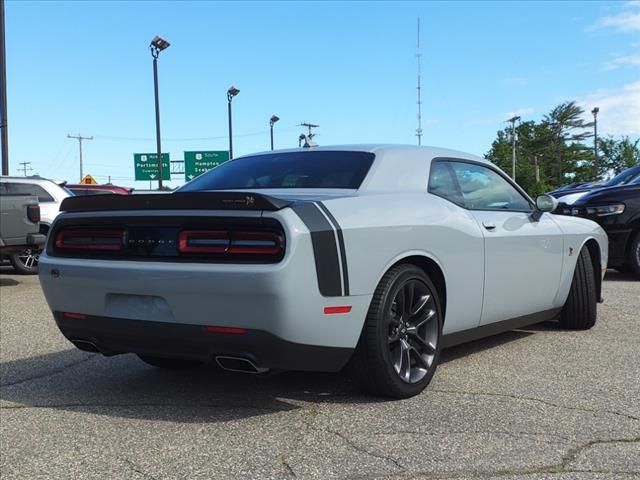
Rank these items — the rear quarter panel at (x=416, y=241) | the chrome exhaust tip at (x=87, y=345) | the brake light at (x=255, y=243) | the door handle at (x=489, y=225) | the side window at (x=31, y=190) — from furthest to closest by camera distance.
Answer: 1. the side window at (x=31, y=190)
2. the door handle at (x=489, y=225)
3. the chrome exhaust tip at (x=87, y=345)
4. the rear quarter panel at (x=416, y=241)
5. the brake light at (x=255, y=243)

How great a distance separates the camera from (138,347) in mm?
3701

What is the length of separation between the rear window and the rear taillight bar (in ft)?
2.87

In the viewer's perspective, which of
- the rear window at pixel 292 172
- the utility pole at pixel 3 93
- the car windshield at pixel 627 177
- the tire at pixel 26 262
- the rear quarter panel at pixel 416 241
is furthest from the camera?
the utility pole at pixel 3 93

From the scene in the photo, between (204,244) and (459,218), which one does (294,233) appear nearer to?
(204,244)

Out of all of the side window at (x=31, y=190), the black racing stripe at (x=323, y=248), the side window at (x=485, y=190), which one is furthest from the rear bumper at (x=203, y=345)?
the side window at (x=31, y=190)

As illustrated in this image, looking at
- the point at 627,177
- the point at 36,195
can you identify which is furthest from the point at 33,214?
the point at 627,177

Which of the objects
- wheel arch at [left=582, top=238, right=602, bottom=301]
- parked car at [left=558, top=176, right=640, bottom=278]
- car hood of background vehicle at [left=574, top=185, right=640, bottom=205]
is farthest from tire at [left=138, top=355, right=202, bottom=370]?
car hood of background vehicle at [left=574, top=185, right=640, bottom=205]

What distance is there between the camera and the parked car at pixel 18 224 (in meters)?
9.88

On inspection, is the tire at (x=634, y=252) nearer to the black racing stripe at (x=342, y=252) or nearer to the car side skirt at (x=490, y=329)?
the car side skirt at (x=490, y=329)

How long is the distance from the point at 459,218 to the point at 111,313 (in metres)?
2.10

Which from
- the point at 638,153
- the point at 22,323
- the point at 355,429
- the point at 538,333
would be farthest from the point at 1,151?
the point at 638,153

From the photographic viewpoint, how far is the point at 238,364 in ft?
11.4

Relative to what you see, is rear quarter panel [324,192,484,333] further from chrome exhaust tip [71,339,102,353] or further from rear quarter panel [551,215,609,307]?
chrome exhaust tip [71,339,102,353]

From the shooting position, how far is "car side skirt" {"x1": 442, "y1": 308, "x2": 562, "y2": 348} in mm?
4355
